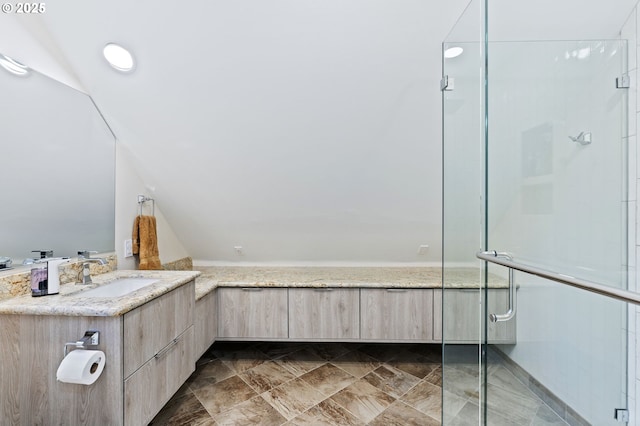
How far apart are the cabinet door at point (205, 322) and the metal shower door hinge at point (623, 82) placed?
108 inches

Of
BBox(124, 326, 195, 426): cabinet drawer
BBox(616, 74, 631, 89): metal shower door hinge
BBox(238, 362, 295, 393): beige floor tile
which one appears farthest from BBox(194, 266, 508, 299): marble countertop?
BBox(616, 74, 631, 89): metal shower door hinge

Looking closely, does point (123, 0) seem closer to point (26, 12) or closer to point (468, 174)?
point (26, 12)

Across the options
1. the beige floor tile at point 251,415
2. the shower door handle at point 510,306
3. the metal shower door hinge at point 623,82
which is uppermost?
the metal shower door hinge at point 623,82

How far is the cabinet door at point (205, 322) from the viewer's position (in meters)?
1.99

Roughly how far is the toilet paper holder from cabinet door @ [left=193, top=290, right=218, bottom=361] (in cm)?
72

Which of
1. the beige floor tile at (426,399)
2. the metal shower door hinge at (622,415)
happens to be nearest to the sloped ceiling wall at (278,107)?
the beige floor tile at (426,399)

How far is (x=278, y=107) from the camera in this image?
1.76 m

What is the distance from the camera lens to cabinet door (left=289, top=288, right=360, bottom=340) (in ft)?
7.49

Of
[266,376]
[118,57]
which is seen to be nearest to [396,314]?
[266,376]

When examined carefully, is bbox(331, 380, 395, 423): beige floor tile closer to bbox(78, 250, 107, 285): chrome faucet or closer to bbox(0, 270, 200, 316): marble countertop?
bbox(0, 270, 200, 316): marble countertop

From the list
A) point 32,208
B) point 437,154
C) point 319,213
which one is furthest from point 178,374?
point 437,154

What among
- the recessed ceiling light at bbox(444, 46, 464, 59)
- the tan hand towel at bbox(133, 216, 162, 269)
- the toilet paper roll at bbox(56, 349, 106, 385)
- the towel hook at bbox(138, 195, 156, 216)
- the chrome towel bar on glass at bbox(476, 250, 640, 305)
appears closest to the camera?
the chrome towel bar on glass at bbox(476, 250, 640, 305)

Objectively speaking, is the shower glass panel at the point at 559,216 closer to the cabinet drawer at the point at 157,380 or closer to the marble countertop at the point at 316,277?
the marble countertop at the point at 316,277

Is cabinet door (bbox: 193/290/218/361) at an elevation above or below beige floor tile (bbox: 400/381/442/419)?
above
